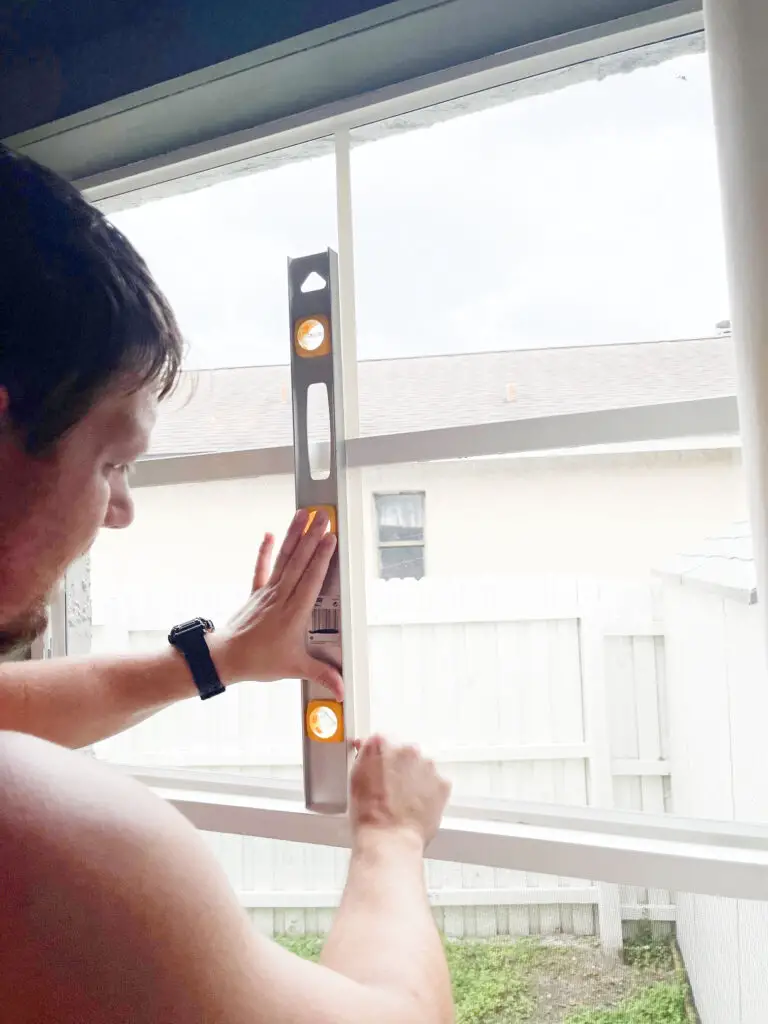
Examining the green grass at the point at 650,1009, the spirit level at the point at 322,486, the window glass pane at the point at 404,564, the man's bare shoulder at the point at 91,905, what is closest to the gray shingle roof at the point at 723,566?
the window glass pane at the point at 404,564

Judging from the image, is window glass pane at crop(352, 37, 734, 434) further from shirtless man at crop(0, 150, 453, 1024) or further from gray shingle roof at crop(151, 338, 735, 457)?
shirtless man at crop(0, 150, 453, 1024)

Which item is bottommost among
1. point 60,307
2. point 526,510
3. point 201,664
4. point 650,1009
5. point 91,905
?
point 650,1009

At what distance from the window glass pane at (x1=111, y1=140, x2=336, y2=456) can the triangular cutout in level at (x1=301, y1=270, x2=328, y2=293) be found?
160 mm

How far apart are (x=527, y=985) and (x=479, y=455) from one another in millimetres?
860

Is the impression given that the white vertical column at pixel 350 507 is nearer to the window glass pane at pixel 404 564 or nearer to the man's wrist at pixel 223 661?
the window glass pane at pixel 404 564

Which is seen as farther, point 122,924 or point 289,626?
point 289,626

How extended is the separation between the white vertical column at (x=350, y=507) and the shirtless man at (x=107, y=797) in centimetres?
6

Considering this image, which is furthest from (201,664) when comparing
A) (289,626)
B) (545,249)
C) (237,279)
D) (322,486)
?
(545,249)

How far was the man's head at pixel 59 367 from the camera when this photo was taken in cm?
66

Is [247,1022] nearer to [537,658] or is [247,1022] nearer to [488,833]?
[488,833]

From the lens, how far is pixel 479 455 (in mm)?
1049

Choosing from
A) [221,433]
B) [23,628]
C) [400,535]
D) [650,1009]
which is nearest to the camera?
[23,628]

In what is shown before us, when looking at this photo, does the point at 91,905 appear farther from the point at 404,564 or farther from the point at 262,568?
the point at 404,564

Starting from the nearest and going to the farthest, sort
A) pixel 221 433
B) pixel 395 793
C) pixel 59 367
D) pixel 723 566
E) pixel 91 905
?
pixel 91 905, pixel 59 367, pixel 395 793, pixel 723 566, pixel 221 433
